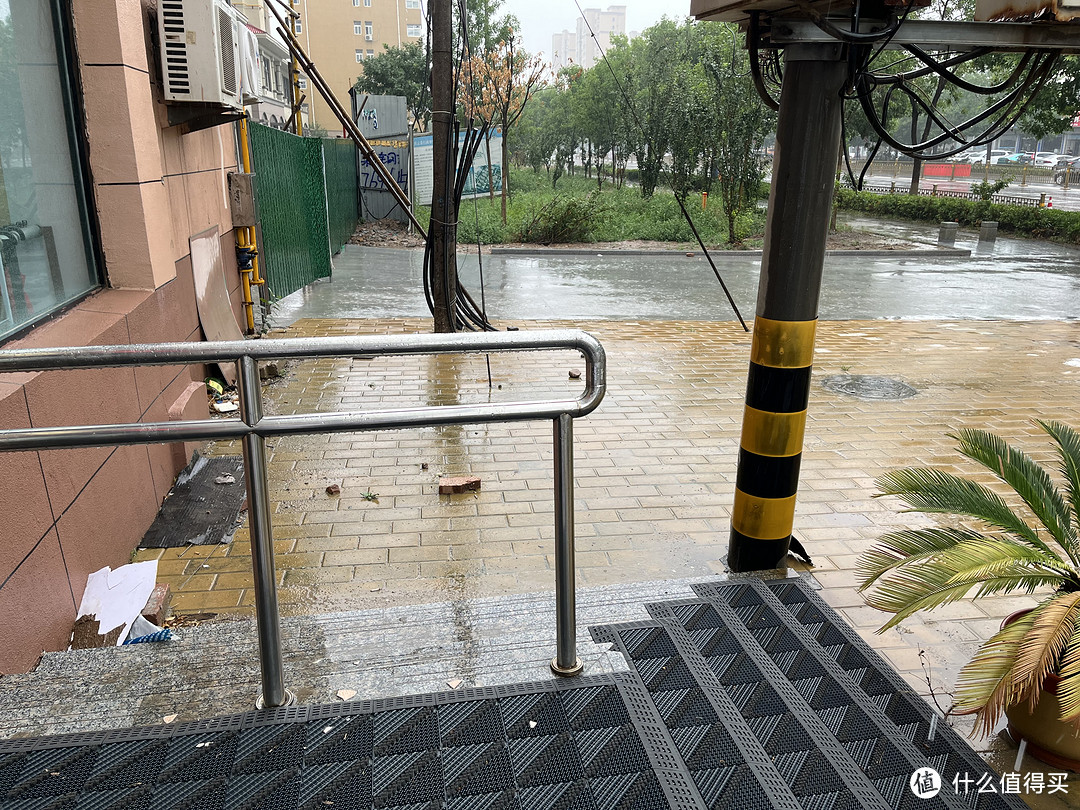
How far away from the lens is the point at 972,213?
2422 centimetres

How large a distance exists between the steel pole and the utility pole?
4.97m

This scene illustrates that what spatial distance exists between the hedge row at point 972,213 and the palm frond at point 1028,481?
21.6m

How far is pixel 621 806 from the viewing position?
83.2 inches

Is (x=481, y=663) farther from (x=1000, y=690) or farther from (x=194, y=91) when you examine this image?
(x=194, y=91)

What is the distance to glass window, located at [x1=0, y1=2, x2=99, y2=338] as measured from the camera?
3.56m

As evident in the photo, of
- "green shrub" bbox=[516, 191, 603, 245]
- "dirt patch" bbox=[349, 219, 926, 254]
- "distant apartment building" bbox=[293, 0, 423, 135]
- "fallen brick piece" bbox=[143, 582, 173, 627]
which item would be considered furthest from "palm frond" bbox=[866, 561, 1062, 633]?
"distant apartment building" bbox=[293, 0, 423, 135]

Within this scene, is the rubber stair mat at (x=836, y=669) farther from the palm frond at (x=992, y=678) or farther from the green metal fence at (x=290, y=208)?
the green metal fence at (x=290, y=208)

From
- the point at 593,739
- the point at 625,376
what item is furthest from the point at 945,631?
the point at 625,376

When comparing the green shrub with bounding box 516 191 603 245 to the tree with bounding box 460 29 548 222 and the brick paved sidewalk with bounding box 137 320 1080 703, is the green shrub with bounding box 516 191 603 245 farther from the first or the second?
the brick paved sidewalk with bounding box 137 320 1080 703

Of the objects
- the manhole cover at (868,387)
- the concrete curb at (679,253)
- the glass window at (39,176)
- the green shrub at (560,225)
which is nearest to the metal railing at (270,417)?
the glass window at (39,176)

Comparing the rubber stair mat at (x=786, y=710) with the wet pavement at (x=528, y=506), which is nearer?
the rubber stair mat at (x=786, y=710)

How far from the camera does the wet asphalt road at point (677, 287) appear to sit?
10.8 meters

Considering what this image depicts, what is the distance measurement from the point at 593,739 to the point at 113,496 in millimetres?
2675

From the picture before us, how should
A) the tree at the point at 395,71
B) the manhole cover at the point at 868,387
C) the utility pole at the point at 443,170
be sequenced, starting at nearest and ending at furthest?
the manhole cover at the point at 868,387 < the utility pole at the point at 443,170 < the tree at the point at 395,71
